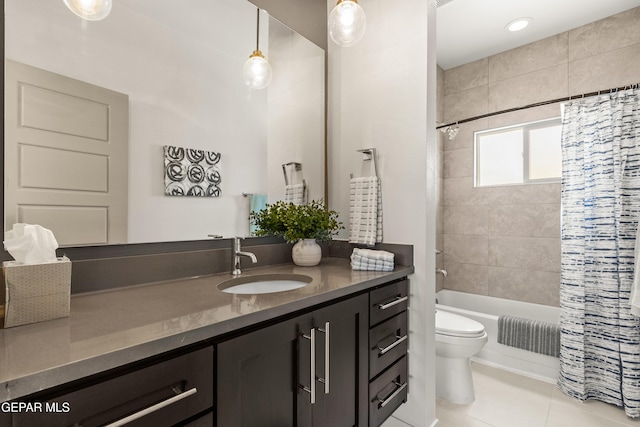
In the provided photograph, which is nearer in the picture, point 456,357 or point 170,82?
point 170,82

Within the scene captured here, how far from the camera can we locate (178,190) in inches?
53.1

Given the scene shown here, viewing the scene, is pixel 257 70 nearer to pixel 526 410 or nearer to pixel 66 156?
pixel 66 156

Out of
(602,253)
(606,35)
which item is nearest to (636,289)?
(602,253)

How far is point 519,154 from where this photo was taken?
300cm

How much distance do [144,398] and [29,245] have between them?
0.49 metres

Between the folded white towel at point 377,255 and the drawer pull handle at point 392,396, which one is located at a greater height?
the folded white towel at point 377,255

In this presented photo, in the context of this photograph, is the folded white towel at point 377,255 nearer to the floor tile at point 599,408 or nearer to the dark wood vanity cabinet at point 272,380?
the dark wood vanity cabinet at point 272,380

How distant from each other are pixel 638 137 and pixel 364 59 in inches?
73.6

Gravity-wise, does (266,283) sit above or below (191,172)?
below

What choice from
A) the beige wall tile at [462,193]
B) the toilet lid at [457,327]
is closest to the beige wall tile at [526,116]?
the beige wall tile at [462,193]

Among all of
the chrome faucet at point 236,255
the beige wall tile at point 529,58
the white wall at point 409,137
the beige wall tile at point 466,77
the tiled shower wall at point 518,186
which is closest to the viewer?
the chrome faucet at point 236,255

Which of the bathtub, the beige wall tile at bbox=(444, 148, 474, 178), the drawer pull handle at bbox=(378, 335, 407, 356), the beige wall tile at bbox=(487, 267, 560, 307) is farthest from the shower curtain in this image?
the drawer pull handle at bbox=(378, 335, 407, 356)

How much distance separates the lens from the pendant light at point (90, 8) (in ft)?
3.32

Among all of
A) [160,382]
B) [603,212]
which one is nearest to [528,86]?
[603,212]
